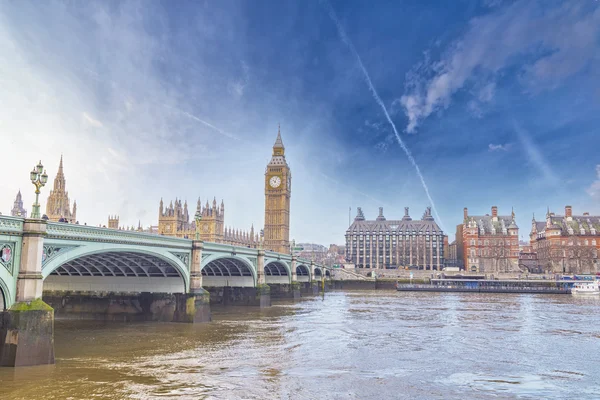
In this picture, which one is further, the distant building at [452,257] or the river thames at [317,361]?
the distant building at [452,257]

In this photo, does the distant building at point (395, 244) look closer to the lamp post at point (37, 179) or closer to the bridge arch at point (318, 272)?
the bridge arch at point (318, 272)

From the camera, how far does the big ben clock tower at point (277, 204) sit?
15788 cm

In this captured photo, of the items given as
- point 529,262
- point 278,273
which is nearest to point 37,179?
point 278,273

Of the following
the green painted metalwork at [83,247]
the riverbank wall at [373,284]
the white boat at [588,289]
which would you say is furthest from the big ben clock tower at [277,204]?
the green painted metalwork at [83,247]

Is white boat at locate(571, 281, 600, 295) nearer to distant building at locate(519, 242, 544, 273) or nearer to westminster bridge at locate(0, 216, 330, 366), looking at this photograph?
distant building at locate(519, 242, 544, 273)

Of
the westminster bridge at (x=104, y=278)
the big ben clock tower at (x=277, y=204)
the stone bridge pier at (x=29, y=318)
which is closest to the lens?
the stone bridge pier at (x=29, y=318)

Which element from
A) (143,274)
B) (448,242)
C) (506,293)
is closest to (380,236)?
(448,242)

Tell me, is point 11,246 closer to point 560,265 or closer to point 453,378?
point 453,378

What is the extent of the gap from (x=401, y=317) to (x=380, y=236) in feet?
397

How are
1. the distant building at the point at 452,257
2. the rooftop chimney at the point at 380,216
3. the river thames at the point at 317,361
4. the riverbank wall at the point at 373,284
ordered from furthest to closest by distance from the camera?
the rooftop chimney at the point at 380,216 → the distant building at the point at 452,257 → the riverbank wall at the point at 373,284 → the river thames at the point at 317,361

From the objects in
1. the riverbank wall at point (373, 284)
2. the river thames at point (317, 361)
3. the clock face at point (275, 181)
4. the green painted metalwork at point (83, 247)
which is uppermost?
the clock face at point (275, 181)

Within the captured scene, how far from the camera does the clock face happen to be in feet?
528

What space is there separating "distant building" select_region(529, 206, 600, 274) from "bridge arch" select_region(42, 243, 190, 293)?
103121mm

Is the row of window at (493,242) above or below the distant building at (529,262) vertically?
above
